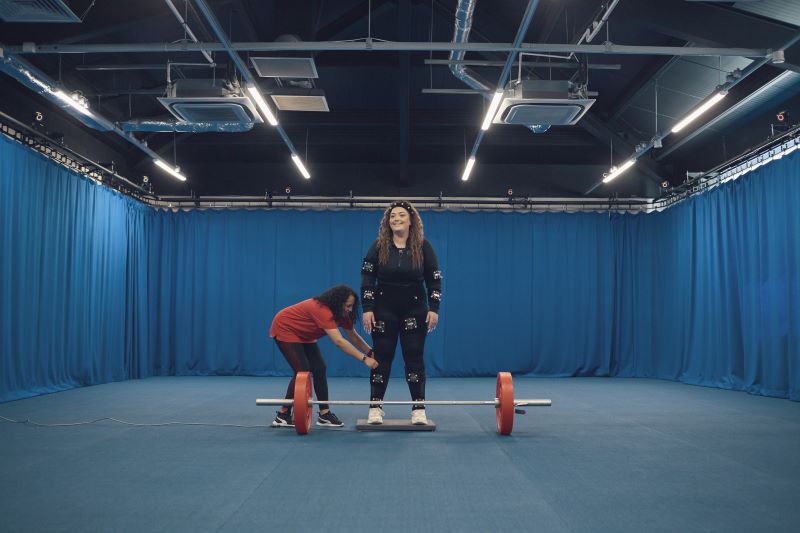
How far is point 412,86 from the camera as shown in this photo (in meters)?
9.18

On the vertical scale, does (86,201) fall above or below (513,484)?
above

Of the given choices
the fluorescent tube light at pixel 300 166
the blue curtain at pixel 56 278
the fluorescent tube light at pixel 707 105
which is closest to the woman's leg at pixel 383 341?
the fluorescent tube light at pixel 707 105

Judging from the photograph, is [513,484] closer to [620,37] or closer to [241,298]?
[620,37]

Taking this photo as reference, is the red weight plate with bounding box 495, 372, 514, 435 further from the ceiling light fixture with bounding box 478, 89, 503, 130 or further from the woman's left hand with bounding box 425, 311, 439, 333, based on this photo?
the ceiling light fixture with bounding box 478, 89, 503, 130

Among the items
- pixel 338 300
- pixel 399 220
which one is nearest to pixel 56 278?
pixel 338 300

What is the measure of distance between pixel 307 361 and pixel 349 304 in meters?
0.61

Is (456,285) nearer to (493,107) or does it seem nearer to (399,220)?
(493,107)

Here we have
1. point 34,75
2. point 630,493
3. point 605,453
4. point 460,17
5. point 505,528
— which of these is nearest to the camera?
point 505,528

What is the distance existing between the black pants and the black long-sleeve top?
2.4 inches

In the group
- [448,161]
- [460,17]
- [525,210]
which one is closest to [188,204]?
[448,161]

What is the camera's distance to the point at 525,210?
10.7m

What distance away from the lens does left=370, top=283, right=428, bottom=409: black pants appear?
4.45m

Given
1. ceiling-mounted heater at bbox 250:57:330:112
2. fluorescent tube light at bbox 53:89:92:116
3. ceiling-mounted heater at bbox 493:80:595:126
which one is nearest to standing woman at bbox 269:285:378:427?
ceiling-mounted heater at bbox 250:57:330:112

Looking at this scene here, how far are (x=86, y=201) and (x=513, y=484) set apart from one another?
297 inches
